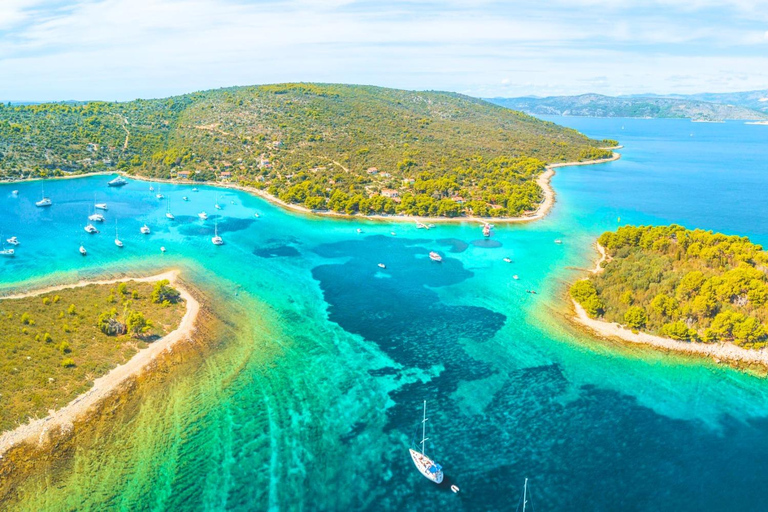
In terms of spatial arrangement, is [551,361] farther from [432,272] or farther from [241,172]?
[241,172]

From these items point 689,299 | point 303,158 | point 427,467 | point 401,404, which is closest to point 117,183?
point 303,158

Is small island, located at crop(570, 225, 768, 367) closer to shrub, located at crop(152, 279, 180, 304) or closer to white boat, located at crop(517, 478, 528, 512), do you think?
white boat, located at crop(517, 478, 528, 512)

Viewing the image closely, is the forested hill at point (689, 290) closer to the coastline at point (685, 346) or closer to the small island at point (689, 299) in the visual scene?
the small island at point (689, 299)

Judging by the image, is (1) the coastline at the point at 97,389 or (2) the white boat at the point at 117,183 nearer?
(1) the coastline at the point at 97,389

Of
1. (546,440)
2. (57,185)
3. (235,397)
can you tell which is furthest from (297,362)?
(57,185)

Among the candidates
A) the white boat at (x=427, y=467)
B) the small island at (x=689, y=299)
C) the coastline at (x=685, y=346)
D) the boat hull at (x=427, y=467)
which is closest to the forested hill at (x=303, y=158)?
the small island at (x=689, y=299)

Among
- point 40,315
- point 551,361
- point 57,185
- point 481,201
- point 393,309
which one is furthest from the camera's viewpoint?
point 57,185
